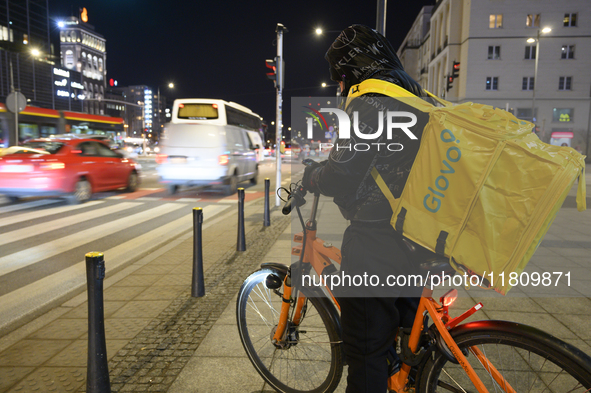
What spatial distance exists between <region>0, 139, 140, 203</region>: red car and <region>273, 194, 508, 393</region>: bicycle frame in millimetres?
9674

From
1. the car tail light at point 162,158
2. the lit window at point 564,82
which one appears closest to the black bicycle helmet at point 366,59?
the car tail light at point 162,158

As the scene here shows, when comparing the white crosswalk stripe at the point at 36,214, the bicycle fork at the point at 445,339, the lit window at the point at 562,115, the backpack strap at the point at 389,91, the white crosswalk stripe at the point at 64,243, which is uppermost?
the lit window at the point at 562,115

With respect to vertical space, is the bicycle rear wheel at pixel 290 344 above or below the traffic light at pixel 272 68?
below

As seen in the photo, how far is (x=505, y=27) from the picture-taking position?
4194cm

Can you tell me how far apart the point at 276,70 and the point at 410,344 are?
9686 millimetres

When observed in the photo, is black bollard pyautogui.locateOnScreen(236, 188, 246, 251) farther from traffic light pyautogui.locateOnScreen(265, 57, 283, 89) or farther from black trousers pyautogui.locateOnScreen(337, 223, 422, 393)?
traffic light pyautogui.locateOnScreen(265, 57, 283, 89)

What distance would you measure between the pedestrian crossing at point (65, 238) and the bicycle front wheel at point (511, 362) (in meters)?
3.78

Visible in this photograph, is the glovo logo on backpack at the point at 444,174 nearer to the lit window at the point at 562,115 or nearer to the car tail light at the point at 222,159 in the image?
the car tail light at the point at 222,159

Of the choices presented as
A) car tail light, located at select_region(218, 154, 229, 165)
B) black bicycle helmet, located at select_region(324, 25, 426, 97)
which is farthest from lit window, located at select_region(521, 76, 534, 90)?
black bicycle helmet, located at select_region(324, 25, 426, 97)

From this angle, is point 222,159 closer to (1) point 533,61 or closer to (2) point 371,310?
(2) point 371,310

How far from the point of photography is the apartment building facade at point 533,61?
41125 mm

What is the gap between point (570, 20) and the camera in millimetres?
41125

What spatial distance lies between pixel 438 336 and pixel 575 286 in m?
3.67

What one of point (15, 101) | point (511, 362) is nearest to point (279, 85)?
point (511, 362)
